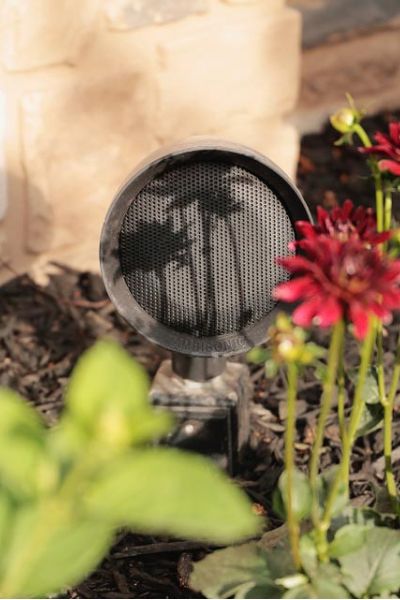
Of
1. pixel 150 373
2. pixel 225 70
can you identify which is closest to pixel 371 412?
pixel 150 373

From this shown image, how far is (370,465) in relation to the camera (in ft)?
7.04

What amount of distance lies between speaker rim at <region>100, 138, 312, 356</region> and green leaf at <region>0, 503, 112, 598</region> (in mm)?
1014

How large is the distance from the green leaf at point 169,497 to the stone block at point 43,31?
1.62 meters

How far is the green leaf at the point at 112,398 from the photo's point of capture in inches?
35.6

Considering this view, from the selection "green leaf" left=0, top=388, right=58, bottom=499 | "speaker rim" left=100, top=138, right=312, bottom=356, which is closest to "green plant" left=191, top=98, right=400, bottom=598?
"speaker rim" left=100, top=138, right=312, bottom=356

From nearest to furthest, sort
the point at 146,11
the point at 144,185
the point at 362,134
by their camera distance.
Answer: the point at 362,134 → the point at 144,185 → the point at 146,11

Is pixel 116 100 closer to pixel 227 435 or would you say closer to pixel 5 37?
pixel 5 37

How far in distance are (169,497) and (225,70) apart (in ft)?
6.45

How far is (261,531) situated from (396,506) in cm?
30

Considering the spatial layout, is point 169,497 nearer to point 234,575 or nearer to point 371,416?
point 234,575

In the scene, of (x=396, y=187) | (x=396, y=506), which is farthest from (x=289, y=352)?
(x=396, y=506)

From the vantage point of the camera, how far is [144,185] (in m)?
1.89

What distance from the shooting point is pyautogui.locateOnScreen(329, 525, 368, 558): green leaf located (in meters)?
1.46

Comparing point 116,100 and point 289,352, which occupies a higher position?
point 289,352
